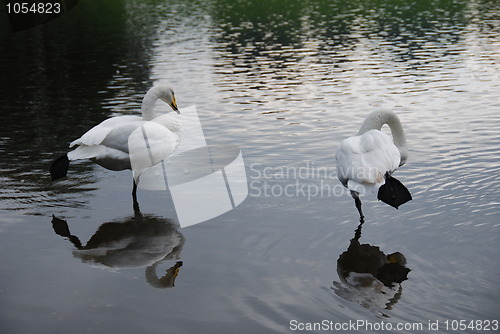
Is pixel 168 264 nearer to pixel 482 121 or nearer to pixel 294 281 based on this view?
pixel 294 281

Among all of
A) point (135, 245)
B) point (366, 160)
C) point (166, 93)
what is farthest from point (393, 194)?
point (166, 93)

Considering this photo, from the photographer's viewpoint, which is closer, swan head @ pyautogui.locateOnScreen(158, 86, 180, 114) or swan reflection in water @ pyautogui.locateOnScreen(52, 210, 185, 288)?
swan reflection in water @ pyautogui.locateOnScreen(52, 210, 185, 288)

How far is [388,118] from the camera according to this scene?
31.8 feet

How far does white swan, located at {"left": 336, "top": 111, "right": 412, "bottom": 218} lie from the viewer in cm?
799

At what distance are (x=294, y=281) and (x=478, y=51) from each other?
2055cm

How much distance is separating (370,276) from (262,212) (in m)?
2.32

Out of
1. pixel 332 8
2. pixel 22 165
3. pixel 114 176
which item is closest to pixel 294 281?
pixel 114 176

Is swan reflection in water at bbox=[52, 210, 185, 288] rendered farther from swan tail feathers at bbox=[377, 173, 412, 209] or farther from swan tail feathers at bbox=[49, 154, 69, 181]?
swan tail feathers at bbox=[377, 173, 412, 209]

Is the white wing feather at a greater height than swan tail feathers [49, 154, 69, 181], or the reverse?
the white wing feather

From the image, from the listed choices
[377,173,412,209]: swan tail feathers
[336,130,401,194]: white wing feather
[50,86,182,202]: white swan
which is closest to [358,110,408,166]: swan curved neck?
[336,130,401,194]: white wing feather

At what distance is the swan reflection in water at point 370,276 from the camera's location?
6949mm

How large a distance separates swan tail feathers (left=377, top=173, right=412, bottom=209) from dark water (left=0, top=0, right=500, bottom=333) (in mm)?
640

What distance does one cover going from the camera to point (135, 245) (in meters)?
8.59

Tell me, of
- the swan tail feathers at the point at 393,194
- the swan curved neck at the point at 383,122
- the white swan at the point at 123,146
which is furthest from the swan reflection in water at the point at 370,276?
the white swan at the point at 123,146
